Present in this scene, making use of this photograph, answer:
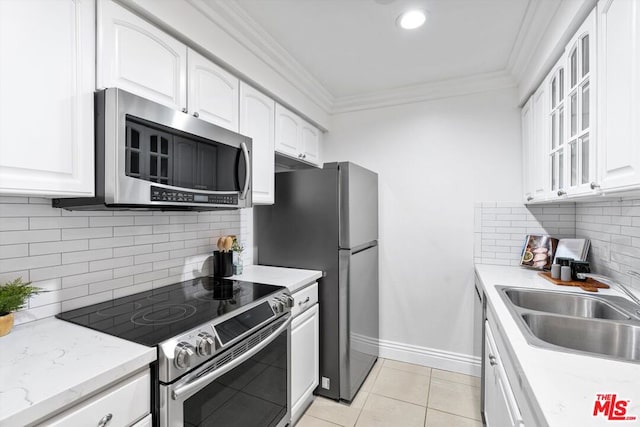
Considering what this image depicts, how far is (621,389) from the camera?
79 centimetres

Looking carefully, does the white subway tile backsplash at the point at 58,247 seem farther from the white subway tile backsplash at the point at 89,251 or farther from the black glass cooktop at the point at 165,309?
the black glass cooktop at the point at 165,309

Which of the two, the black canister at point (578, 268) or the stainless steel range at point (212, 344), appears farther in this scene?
the black canister at point (578, 268)

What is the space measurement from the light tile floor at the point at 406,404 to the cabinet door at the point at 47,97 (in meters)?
1.92

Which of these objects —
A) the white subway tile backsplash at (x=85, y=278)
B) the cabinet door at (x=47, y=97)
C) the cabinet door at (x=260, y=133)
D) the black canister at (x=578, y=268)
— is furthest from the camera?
the cabinet door at (x=260, y=133)

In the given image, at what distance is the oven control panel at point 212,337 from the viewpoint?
1.04m

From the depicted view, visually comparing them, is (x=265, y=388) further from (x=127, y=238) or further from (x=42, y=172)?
(x=42, y=172)

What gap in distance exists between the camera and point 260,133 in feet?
6.90

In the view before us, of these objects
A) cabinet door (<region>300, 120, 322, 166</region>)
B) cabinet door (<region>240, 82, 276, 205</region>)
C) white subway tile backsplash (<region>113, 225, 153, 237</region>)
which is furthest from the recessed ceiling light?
white subway tile backsplash (<region>113, 225, 153, 237</region>)

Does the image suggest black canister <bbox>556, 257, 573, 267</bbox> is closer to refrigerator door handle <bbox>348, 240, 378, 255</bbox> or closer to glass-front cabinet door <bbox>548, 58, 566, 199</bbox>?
glass-front cabinet door <bbox>548, 58, 566, 199</bbox>

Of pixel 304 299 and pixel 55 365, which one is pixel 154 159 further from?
pixel 304 299

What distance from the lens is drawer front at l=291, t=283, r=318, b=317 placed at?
6.29 ft

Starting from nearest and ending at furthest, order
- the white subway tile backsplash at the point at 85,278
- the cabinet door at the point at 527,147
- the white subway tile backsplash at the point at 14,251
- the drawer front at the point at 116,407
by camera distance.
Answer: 1. the drawer front at the point at 116,407
2. the white subway tile backsplash at the point at 14,251
3. the white subway tile backsplash at the point at 85,278
4. the cabinet door at the point at 527,147

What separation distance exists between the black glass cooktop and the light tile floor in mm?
1043

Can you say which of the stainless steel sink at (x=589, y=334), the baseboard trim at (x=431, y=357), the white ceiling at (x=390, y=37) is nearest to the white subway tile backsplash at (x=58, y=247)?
the white ceiling at (x=390, y=37)
